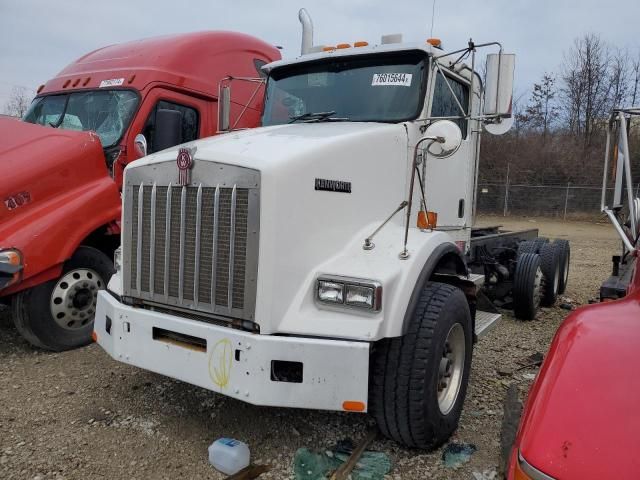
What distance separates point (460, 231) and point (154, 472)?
10.8 ft

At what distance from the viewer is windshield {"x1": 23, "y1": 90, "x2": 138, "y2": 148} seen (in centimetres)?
582

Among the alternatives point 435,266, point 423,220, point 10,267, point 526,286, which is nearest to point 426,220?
point 423,220

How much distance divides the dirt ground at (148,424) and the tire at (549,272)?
2.51 meters

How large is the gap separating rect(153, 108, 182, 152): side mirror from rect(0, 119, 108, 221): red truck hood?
1.97 ft

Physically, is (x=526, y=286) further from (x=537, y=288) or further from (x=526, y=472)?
(x=526, y=472)

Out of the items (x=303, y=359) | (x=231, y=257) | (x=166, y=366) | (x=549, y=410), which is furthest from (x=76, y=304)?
(x=549, y=410)

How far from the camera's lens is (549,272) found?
7.07m

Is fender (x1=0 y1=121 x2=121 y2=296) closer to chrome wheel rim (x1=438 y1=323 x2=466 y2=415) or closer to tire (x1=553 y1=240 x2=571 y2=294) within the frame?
chrome wheel rim (x1=438 y1=323 x2=466 y2=415)

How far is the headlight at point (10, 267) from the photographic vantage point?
430 centimetres

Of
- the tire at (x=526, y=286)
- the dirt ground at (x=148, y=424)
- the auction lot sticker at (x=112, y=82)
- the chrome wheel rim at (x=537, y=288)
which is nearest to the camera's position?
the dirt ground at (x=148, y=424)

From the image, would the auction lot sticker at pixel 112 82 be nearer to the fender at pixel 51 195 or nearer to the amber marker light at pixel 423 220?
the fender at pixel 51 195

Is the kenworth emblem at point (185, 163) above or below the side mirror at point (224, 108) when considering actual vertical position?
below

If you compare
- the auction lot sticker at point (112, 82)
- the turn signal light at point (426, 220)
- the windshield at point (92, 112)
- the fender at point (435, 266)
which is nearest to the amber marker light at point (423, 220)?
the turn signal light at point (426, 220)

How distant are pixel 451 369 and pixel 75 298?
142 inches
